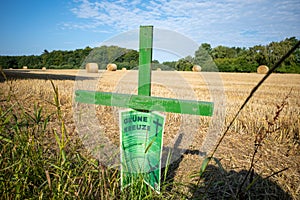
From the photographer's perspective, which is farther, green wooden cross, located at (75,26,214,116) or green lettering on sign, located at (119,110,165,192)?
green lettering on sign, located at (119,110,165,192)

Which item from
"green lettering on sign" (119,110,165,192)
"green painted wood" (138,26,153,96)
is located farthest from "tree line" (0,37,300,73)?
"green lettering on sign" (119,110,165,192)

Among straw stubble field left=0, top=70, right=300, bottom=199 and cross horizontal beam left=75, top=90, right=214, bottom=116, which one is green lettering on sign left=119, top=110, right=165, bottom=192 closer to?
cross horizontal beam left=75, top=90, right=214, bottom=116

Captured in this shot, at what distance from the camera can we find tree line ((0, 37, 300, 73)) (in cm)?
199

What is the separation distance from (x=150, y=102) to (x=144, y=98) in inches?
2.4

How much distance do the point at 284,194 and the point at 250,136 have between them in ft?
4.81

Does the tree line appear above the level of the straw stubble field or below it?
above

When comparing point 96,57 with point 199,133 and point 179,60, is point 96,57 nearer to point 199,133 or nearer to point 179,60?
point 179,60

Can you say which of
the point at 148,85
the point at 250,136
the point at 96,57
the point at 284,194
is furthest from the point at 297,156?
the point at 96,57

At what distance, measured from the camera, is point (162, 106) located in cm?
180

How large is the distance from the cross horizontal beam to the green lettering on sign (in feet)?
0.31

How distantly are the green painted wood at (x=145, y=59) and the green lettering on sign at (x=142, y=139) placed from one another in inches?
8.6

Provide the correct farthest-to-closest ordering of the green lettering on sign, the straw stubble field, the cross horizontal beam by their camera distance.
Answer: the straw stubble field < the green lettering on sign < the cross horizontal beam

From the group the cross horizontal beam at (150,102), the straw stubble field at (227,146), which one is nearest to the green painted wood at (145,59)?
the cross horizontal beam at (150,102)

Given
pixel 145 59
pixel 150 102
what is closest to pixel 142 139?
pixel 150 102
